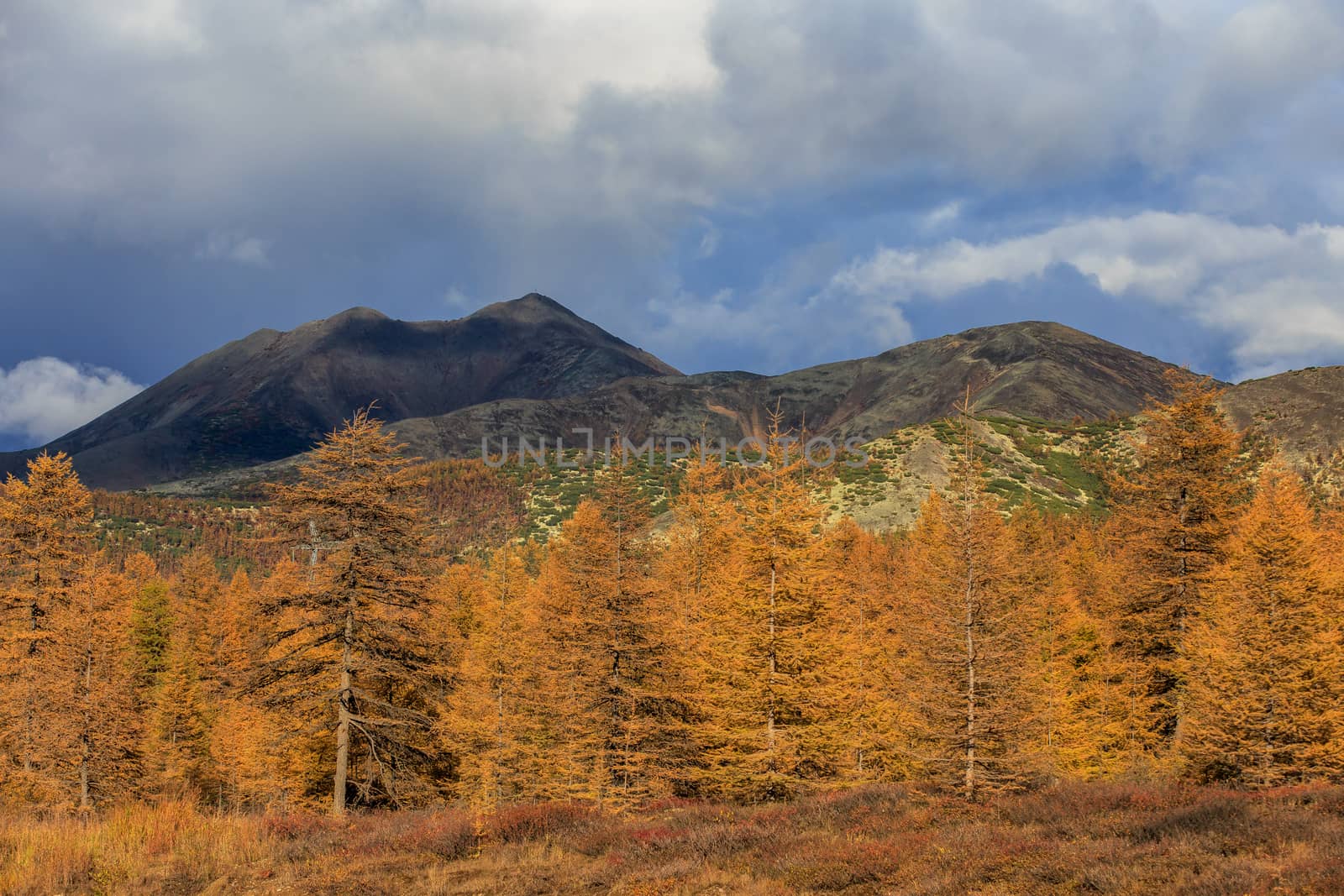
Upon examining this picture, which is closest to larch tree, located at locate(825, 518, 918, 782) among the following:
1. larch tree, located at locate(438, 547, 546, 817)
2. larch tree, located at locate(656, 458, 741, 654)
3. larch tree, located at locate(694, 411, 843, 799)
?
larch tree, located at locate(694, 411, 843, 799)

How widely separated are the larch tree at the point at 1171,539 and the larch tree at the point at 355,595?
80.5 feet

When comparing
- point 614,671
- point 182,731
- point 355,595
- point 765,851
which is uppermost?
point 355,595

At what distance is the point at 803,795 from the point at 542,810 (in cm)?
723

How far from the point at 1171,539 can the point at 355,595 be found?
2756 cm

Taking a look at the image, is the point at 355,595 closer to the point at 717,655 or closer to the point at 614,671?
the point at 614,671

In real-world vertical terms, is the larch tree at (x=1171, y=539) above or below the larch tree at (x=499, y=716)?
above

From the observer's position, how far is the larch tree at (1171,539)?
2573 centimetres

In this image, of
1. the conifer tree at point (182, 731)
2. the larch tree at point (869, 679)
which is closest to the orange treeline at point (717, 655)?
the larch tree at point (869, 679)

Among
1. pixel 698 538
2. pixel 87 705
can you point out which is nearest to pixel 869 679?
pixel 698 538

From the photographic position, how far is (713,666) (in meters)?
22.0

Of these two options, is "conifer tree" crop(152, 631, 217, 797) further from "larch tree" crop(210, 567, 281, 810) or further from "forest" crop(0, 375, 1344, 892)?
"forest" crop(0, 375, 1344, 892)

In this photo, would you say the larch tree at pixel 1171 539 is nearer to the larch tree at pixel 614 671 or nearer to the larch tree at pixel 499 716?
the larch tree at pixel 614 671

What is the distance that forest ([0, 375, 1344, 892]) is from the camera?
1933 cm

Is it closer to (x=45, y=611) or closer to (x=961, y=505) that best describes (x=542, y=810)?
(x=961, y=505)
